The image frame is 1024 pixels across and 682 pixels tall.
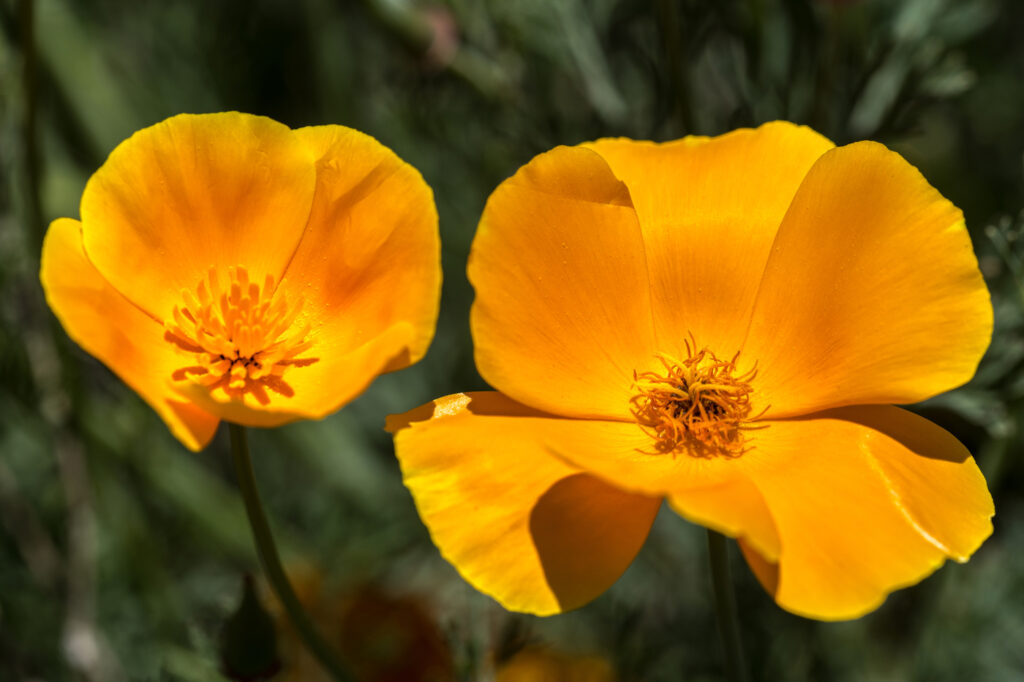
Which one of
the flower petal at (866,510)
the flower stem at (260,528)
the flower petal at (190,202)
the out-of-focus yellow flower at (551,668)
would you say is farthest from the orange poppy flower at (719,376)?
the out-of-focus yellow flower at (551,668)

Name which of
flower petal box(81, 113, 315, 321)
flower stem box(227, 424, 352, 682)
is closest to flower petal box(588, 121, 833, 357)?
flower petal box(81, 113, 315, 321)

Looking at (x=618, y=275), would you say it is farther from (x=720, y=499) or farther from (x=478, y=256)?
(x=720, y=499)

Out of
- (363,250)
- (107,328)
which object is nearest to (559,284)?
(363,250)

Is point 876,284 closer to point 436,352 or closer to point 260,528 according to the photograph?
point 260,528

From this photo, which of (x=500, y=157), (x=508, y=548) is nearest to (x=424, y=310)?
(x=508, y=548)

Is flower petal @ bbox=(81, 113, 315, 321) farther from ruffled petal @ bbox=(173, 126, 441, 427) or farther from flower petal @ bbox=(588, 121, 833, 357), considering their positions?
flower petal @ bbox=(588, 121, 833, 357)

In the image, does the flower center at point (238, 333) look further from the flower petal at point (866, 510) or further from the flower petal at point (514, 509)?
the flower petal at point (866, 510)
